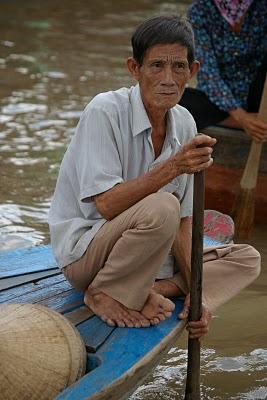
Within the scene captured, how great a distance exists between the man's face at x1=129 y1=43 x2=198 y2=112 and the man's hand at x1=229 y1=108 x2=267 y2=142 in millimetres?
2034

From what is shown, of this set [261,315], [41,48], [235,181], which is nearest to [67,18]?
[41,48]

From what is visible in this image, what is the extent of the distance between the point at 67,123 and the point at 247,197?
8.80ft

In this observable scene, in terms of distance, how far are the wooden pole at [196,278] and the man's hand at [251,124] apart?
2175 mm

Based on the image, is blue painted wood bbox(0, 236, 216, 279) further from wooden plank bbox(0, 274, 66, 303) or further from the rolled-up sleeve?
the rolled-up sleeve

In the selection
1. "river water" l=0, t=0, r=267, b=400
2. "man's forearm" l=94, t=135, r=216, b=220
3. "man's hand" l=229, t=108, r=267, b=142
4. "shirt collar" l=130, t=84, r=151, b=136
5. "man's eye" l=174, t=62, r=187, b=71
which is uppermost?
"man's eye" l=174, t=62, r=187, b=71

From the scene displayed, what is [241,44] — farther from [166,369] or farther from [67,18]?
[67,18]

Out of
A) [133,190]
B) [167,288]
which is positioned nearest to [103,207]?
[133,190]

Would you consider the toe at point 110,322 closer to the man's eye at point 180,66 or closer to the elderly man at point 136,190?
the elderly man at point 136,190

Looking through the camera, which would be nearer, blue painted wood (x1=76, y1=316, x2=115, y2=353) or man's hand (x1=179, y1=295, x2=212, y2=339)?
blue painted wood (x1=76, y1=316, x2=115, y2=353)

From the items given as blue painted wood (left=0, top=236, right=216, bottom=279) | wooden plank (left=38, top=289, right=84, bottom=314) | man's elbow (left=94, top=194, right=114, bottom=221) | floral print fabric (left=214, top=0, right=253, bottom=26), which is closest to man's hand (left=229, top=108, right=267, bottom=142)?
floral print fabric (left=214, top=0, right=253, bottom=26)

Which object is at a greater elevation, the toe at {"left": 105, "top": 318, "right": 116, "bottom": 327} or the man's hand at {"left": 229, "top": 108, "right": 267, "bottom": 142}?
the man's hand at {"left": 229, "top": 108, "right": 267, "bottom": 142}

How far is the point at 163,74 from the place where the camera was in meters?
3.41

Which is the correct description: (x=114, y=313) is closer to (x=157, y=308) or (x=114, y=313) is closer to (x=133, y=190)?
(x=157, y=308)

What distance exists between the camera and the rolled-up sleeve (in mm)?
3324
